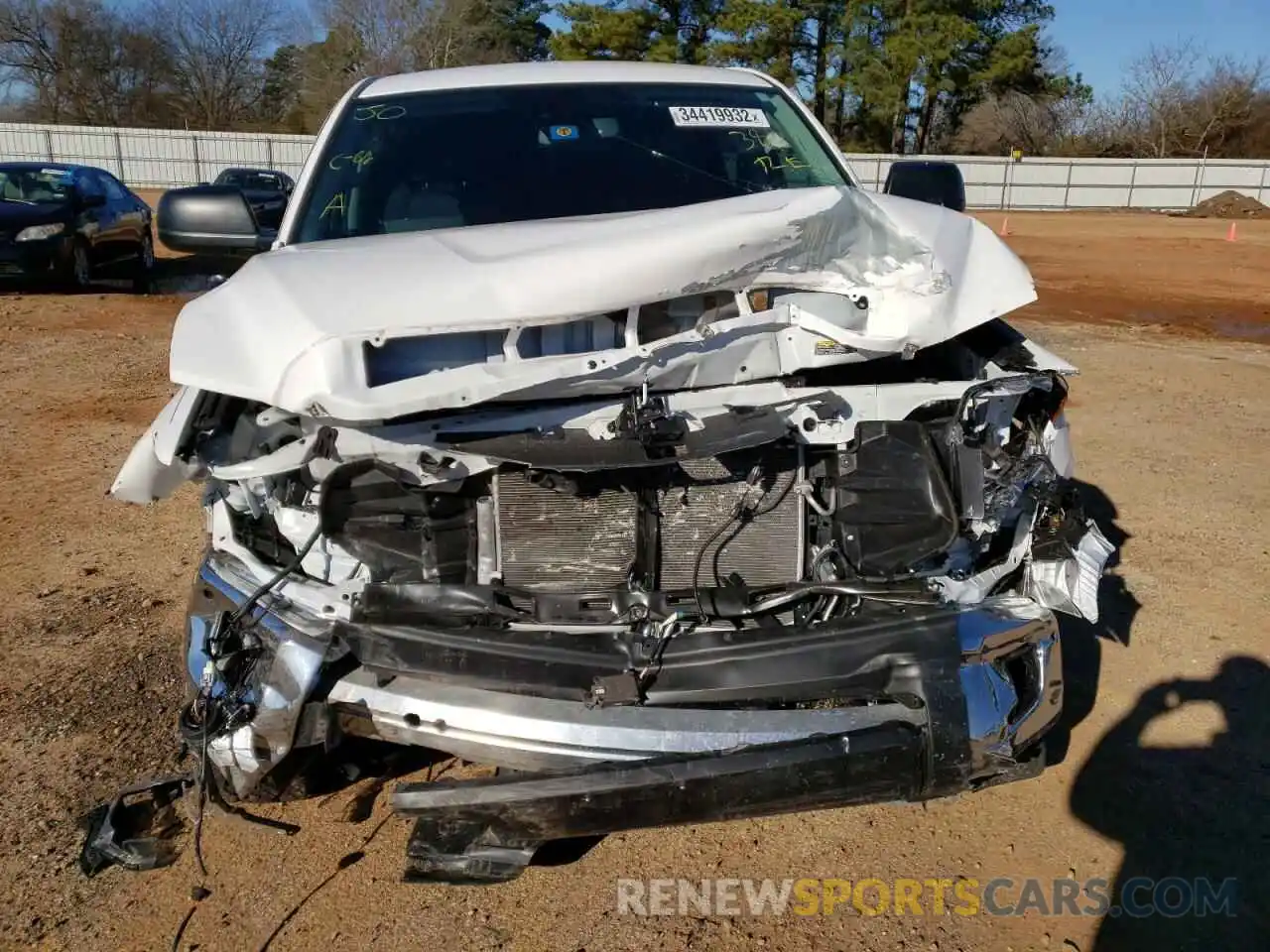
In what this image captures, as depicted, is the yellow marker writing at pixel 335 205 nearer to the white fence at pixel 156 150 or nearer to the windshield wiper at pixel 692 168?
the windshield wiper at pixel 692 168

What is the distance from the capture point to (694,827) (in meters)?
2.97

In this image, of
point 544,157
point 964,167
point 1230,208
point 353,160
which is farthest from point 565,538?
point 964,167

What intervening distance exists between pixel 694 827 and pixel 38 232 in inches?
457

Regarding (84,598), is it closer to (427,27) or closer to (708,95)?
(708,95)

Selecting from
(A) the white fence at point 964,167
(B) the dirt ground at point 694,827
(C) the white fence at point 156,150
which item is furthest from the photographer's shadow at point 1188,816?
(C) the white fence at point 156,150

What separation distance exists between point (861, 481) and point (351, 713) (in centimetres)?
139

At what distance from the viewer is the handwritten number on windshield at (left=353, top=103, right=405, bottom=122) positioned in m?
3.84

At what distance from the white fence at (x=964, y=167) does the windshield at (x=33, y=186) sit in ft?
63.3

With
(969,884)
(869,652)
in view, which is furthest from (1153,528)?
(869,652)

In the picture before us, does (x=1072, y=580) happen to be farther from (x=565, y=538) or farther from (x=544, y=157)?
(x=544, y=157)

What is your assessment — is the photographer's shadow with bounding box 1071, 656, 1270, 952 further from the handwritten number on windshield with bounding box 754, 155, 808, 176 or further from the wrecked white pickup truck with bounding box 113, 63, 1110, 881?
the handwritten number on windshield with bounding box 754, 155, 808, 176

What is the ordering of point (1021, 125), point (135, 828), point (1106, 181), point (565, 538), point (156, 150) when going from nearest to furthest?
point (565, 538), point (135, 828), point (156, 150), point (1106, 181), point (1021, 125)

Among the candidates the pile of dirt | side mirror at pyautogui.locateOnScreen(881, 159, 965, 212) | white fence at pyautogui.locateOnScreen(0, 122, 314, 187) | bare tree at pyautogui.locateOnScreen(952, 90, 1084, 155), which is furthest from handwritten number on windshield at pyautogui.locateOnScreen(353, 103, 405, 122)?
bare tree at pyautogui.locateOnScreen(952, 90, 1084, 155)

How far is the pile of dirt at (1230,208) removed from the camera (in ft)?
100
